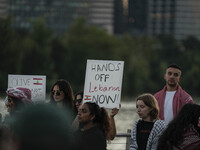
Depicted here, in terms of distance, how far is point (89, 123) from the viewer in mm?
5230

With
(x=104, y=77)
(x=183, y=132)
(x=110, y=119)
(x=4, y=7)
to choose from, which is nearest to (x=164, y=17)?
(x=4, y=7)

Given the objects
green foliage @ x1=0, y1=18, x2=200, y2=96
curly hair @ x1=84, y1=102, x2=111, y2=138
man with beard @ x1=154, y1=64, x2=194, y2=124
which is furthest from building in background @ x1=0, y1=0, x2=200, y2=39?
curly hair @ x1=84, y1=102, x2=111, y2=138

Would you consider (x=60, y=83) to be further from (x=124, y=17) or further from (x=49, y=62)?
(x=124, y=17)

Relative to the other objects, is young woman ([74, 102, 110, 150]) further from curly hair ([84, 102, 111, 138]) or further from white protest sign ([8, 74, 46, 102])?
white protest sign ([8, 74, 46, 102])

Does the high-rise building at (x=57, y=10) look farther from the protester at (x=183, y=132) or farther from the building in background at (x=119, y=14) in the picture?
the protester at (x=183, y=132)

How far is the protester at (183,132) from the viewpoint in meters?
5.17

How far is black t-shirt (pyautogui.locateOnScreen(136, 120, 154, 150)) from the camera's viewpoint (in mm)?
6141

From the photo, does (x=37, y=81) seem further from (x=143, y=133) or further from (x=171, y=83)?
(x=143, y=133)

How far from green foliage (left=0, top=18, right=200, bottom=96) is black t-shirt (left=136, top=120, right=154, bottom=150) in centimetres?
5303

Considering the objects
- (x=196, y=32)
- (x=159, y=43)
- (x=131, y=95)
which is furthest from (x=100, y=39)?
(x=196, y=32)

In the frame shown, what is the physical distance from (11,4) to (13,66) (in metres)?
90.9

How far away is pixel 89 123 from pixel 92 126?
0.06 meters

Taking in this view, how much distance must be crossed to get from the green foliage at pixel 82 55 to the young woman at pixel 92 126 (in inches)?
2108

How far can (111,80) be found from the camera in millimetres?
7441
